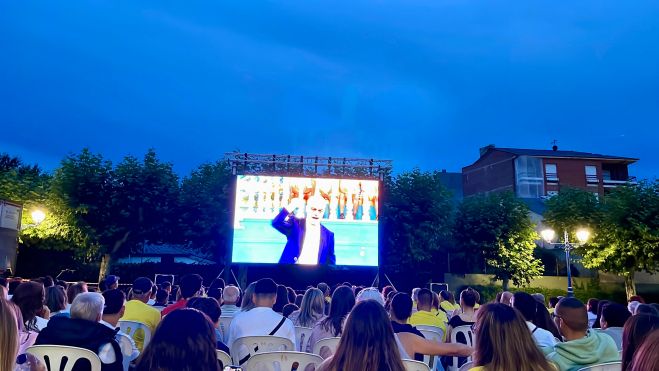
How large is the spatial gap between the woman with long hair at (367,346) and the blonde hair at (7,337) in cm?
138

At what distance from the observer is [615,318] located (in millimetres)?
4852

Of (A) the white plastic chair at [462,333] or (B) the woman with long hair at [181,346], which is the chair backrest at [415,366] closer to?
(B) the woman with long hair at [181,346]

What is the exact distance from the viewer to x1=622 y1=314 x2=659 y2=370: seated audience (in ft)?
8.91

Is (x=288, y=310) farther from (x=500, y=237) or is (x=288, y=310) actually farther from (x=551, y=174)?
(x=551, y=174)

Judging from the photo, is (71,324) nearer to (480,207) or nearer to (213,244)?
(213,244)

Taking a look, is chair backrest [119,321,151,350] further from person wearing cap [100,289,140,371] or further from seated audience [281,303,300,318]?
seated audience [281,303,300,318]

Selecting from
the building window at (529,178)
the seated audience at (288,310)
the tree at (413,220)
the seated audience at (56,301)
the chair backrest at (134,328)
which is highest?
the building window at (529,178)

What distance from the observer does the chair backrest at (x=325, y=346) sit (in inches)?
168

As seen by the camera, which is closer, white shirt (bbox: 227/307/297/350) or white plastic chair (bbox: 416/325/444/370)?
white shirt (bbox: 227/307/297/350)

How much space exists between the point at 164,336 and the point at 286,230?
14182mm

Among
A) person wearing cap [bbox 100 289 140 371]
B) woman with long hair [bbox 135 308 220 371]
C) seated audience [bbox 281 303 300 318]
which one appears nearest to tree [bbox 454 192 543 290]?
seated audience [bbox 281 303 300 318]

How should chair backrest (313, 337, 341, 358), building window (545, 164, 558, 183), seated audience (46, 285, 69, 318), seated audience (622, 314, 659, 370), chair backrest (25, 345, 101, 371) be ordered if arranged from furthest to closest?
1. building window (545, 164, 558, 183)
2. seated audience (46, 285, 69, 318)
3. chair backrest (313, 337, 341, 358)
4. chair backrest (25, 345, 101, 371)
5. seated audience (622, 314, 659, 370)

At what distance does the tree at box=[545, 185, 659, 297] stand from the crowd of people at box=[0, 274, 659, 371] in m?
16.8

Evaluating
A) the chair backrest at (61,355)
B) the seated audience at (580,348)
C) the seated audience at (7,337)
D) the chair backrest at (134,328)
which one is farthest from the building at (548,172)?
the seated audience at (7,337)
